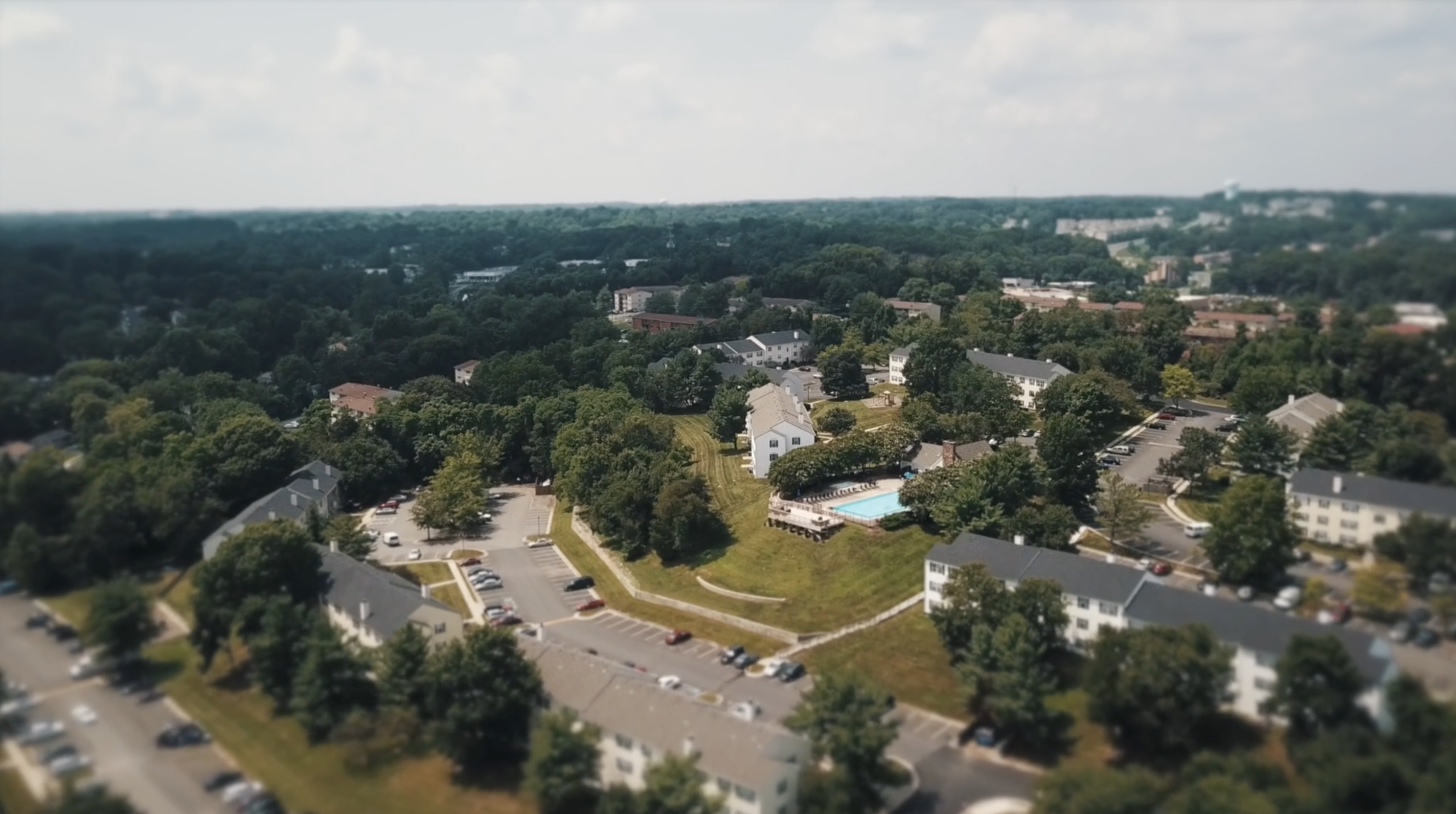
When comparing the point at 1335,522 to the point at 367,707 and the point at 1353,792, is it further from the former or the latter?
the point at 367,707

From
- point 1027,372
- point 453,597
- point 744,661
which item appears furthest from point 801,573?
point 1027,372

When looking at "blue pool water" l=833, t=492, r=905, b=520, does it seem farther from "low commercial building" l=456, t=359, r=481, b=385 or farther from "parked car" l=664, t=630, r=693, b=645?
"low commercial building" l=456, t=359, r=481, b=385

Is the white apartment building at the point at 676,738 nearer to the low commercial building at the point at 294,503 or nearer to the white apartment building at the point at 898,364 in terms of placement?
the low commercial building at the point at 294,503

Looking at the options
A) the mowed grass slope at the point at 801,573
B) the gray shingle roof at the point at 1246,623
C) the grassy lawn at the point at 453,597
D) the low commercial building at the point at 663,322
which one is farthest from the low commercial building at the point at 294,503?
the low commercial building at the point at 663,322

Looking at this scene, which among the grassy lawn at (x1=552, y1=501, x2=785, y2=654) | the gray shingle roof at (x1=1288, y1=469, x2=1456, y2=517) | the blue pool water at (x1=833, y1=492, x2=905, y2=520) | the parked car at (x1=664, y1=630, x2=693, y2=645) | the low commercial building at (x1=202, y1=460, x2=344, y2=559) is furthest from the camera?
the blue pool water at (x1=833, y1=492, x2=905, y2=520)

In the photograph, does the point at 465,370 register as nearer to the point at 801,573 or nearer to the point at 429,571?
the point at 429,571

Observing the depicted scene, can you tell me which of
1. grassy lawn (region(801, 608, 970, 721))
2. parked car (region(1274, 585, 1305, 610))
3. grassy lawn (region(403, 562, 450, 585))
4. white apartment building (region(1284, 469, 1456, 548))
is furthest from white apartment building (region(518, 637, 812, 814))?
white apartment building (region(1284, 469, 1456, 548))

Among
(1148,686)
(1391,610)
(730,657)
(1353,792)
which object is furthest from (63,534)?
(1391,610)
